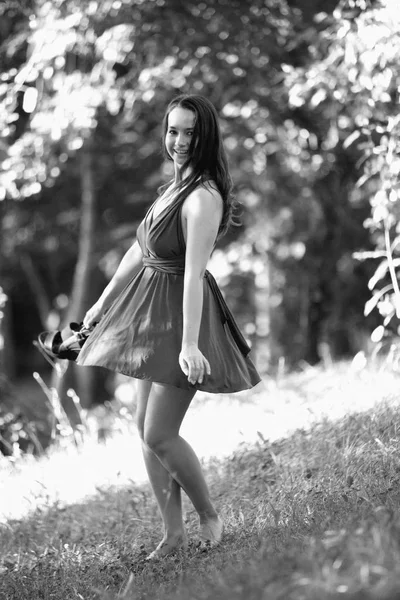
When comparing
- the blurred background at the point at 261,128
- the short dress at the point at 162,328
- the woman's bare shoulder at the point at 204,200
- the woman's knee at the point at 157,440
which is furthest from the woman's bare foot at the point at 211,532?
the blurred background at the point at 261,128

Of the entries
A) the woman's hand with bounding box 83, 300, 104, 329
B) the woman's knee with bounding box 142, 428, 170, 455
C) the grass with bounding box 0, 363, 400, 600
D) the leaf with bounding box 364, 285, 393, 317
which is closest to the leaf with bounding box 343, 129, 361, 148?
the leaf with bounding box 364, 285, 393, 317

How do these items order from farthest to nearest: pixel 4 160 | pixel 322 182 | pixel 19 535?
pixel 322 182 → pixel 4 160 → pixel 19 535

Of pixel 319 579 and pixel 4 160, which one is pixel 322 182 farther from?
pixel 319 579

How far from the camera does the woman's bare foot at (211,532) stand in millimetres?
3583

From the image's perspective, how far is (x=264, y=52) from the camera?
697cm

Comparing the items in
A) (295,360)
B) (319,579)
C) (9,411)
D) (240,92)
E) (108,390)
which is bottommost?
(108,390)

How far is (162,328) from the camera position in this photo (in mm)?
3504

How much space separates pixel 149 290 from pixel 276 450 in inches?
62.8

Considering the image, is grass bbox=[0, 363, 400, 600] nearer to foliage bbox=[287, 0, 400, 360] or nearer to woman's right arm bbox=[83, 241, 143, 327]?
foliage bbox=[287, 0, 400, 360]

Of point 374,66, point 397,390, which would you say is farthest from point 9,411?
point 374,66

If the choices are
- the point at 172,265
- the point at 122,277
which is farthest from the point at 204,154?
the point at 122,277

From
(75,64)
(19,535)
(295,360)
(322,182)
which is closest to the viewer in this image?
(19,535)

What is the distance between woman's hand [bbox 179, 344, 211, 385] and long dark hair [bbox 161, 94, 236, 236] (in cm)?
64

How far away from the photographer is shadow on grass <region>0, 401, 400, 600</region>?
2.39 meters
